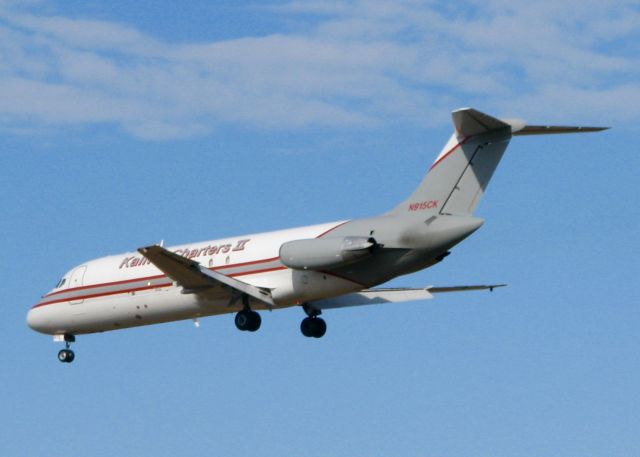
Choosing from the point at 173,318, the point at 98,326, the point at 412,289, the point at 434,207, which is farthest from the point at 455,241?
the point at 98,326

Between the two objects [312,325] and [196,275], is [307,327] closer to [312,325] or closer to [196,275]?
[312,325]

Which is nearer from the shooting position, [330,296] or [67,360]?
[330,296]

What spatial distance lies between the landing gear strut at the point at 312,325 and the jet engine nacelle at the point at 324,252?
4788mm

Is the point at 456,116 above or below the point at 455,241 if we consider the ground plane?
above

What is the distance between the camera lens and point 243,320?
46.0 metres

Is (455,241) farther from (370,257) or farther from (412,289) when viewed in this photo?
(412,289)

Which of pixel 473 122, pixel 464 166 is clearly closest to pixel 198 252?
pixel 464 166

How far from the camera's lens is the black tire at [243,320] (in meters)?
45.9

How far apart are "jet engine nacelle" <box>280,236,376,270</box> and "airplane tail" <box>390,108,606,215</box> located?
185cm

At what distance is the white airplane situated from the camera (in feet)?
136

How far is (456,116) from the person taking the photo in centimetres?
4022

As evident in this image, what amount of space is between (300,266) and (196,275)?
12.9 feet

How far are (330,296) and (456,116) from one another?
769 cm

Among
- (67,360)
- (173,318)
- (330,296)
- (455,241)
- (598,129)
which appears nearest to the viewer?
(598,129)
